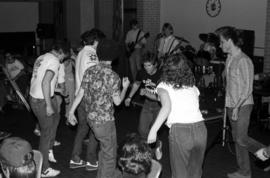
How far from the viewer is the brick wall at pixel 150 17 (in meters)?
13.3

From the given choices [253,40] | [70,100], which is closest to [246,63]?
[70,100]

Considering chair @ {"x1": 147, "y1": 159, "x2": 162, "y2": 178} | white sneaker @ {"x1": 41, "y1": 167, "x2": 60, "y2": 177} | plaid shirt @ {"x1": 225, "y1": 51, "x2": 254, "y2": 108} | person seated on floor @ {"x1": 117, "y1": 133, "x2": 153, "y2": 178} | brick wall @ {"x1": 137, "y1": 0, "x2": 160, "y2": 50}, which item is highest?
brick wall @ {"x1": 137, "y1": 0, "x2": 160, "y2": 50}

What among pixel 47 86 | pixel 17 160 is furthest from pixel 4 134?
pixel 17 160

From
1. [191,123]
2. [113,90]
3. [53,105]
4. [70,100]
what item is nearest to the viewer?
[191,123]

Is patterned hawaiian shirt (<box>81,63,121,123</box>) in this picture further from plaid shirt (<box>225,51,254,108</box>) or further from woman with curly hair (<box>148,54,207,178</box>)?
plaid shirt (<box>225,51,254,108</box>)

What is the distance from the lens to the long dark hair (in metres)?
3.80

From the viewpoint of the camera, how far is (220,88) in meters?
11.0

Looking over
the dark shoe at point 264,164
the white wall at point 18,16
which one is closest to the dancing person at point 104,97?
the dark shoe at point 264,164

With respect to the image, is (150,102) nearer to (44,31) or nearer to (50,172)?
(50,172)

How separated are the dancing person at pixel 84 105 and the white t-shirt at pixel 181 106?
159cm

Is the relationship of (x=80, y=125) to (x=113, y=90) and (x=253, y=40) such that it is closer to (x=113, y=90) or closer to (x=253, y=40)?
(x=113, y=90)

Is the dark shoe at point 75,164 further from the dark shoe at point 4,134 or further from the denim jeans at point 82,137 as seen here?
the dark shoe at point 4,134

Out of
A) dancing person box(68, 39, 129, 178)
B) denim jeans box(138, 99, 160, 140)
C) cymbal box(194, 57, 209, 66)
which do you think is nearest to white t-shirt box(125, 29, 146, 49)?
cymbal box(194, 57, 209, 66)

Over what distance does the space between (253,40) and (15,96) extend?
246 inches
